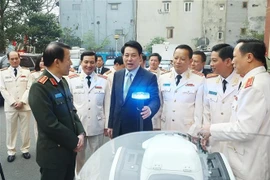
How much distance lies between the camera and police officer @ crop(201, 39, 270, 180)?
1675 mm

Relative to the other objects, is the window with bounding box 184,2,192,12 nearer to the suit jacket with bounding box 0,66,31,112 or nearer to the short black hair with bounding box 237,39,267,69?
the suit jacket with bounding box 0,66,31,112

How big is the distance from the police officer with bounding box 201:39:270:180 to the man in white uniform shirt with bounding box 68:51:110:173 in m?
1.69

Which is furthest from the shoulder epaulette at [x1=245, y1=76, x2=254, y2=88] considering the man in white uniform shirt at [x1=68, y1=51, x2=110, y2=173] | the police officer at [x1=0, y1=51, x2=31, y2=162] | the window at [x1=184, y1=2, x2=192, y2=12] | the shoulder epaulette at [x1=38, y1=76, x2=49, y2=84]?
the window at [x1=184, y1=2, x2=192, y2=12]

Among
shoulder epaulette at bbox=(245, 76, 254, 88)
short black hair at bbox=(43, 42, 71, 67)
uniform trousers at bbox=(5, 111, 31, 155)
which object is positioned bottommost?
uniform trousers at bbox=(5, 111, 31, 155)

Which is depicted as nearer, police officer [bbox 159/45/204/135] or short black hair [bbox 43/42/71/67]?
→ short black hair [bbox 43/42/71/67]

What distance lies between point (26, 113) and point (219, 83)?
3.09 metres

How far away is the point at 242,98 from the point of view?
1742mm

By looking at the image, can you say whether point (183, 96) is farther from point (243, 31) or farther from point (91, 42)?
point (243, 31)

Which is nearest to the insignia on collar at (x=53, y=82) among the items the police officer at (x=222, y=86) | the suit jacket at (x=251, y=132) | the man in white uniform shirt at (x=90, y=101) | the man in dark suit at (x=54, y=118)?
the man in dark suit at (x=54, y=118)

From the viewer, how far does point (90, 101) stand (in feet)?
10.6

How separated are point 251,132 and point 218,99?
3.32ft

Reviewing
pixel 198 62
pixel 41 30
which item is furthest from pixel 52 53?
pixel 41 30

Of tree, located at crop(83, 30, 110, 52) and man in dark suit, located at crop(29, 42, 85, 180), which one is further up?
tree, located at crop(83, 30, 110, 52)

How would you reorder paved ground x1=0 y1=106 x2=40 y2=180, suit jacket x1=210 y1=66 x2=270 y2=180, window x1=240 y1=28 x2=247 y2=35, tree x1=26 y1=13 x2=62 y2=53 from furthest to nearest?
window x1=240 y1=28 x2=247 y2=35
tree x1=26 y1=13 x2=62 y2=53
paved ground x1=0 y1=106 x2=40 y2=180
suit jacket x1=210 y1=66 x2=270 y2=180
